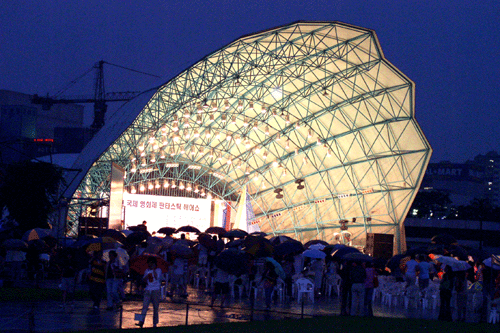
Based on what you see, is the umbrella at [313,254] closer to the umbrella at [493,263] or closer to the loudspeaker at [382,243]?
the umbrella at [493,263]

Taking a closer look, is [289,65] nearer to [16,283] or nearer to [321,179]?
[321,179]

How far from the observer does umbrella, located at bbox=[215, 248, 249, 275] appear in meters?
14.8

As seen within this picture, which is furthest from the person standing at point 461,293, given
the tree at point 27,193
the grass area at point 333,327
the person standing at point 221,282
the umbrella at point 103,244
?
the tree at point 27,193

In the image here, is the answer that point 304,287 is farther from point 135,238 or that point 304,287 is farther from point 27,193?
point 27,193

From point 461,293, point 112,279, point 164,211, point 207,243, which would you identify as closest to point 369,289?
point 461,293

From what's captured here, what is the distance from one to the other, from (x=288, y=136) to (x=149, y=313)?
23521 mm

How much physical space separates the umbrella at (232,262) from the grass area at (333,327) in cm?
303

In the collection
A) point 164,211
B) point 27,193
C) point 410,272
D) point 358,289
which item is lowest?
point 358,289

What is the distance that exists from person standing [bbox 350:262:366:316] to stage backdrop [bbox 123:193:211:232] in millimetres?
29272

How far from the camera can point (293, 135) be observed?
129 ft

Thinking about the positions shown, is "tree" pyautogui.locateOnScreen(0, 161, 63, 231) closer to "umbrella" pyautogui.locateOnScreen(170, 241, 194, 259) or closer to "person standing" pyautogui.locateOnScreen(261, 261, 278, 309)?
"umbrella" pyautogui.locateOnScreen(170, 241, 194, 259)

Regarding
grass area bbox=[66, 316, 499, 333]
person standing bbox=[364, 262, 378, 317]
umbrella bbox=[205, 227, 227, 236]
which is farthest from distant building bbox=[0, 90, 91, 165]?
grass area bbox=[66, 316, 499, 333]

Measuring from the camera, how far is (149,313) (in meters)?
13.5

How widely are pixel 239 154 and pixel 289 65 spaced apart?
1287 cm
